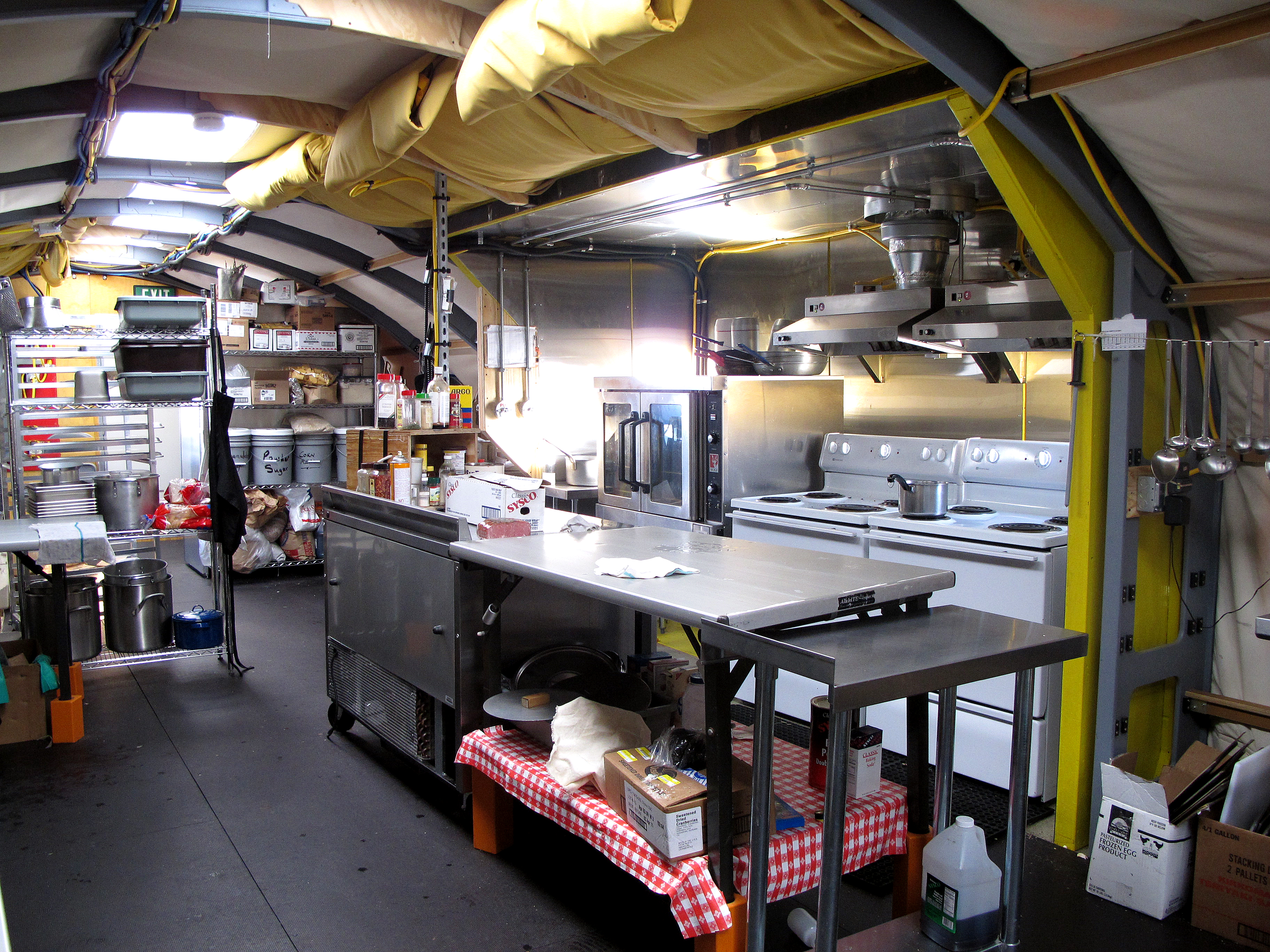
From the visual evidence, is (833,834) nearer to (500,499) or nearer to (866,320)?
(500,499)

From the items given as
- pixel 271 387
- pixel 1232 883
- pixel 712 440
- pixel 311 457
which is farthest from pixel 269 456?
pixel 1232 883

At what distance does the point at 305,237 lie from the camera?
696cm

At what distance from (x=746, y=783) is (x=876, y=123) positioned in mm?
2191

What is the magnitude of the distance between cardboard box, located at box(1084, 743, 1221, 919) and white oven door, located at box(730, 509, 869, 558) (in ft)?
4.85

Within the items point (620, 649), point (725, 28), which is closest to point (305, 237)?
point (620, 649)

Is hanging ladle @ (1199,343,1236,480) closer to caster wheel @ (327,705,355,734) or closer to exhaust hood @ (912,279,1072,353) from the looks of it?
exhaust hood @ (912,279,1072,353)

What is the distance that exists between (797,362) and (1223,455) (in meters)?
2.88

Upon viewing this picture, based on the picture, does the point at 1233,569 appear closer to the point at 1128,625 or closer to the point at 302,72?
the point at 1128,625

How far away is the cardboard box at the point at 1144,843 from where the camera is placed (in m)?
2.65

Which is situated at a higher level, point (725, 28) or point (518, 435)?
point (725, 28)

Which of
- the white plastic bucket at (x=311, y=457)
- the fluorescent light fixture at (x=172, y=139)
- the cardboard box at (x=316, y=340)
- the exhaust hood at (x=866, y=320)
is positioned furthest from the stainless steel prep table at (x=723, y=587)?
the cardboard box at (x=316, y=340)

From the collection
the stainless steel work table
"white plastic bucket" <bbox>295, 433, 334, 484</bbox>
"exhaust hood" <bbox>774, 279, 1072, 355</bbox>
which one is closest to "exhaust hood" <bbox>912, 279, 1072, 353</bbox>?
"exhaust hood" <bbox>774, 279, 1072, 355</bbox>

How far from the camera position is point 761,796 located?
210 centimetres

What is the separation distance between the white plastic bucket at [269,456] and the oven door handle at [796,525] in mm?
4349
